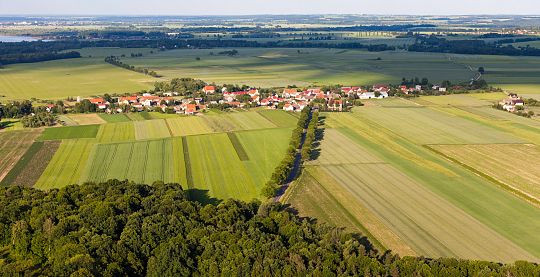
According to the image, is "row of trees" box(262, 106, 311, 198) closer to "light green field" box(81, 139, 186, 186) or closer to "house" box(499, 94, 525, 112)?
"light green field" box(81, 139, 186, 186)

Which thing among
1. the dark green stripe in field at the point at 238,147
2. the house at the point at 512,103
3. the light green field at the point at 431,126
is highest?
the house at the point at 512,103

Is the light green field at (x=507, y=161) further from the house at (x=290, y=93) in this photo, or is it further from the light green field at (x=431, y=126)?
the house at (x=290, y=93)

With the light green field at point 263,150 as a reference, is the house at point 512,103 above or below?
above

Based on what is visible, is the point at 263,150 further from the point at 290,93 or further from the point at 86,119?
the point at 290,93

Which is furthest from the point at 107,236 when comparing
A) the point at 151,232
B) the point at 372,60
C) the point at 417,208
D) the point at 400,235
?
the point at 372,60

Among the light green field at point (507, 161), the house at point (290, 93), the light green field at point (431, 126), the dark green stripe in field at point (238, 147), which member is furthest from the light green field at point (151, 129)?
the light green field at point (507, 161)

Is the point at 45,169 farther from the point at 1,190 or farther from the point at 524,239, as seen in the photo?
the point at 524,239
